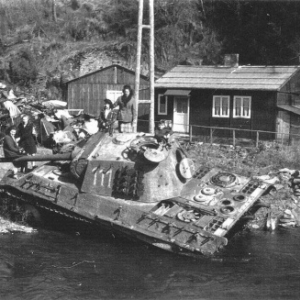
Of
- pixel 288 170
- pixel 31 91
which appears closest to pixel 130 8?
pixel 31 91

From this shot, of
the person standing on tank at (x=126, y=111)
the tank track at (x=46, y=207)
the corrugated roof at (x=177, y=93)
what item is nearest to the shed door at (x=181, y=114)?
the corrugated roof at (x=177, y=93)

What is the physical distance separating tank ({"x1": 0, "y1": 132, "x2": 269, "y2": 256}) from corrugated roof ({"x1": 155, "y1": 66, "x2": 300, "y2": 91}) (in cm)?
1128

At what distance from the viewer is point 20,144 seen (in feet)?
66.7

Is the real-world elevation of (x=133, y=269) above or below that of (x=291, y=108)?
below

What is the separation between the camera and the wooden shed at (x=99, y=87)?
32.6m

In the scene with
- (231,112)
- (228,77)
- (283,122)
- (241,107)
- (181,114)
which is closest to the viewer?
(283,122)

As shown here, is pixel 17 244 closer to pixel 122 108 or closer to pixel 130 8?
pixel 122 108

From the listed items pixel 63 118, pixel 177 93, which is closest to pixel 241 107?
pixel 177 93

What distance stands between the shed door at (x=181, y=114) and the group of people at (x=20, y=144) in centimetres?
1109

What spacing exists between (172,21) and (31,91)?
945 cm

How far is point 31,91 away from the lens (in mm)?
37750

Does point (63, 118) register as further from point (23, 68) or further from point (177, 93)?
point (23, 68)

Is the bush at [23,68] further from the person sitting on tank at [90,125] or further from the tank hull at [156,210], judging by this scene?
the tank hull at [156,210]

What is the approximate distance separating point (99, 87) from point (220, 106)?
6351 millimetres
